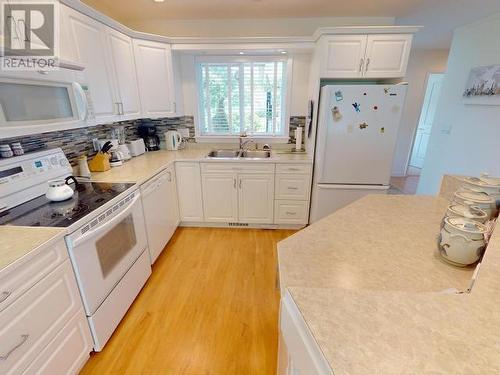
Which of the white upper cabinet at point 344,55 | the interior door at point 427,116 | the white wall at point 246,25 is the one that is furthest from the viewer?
the interior door at point 427,116

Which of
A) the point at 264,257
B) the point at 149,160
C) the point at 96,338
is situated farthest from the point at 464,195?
the point at 149,160

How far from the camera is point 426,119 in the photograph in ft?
17.1

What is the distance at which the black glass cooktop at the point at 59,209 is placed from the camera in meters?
1.32

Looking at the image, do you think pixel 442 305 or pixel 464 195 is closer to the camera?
pixel 442 305

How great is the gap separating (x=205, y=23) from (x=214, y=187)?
1.99 metres

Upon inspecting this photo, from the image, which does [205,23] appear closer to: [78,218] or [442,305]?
[78,218]

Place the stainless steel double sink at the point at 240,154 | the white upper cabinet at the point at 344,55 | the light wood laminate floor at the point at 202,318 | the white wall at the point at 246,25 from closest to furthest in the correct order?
the light wood laminate floor at the point at 202,318 → the white upper cabinet at the point at 344,55 → the white wall at the point at 246,25 → the stainless steel double sink at the point at 240,154

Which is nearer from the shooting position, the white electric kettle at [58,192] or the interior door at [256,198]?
the white electric kettle at [58,192]

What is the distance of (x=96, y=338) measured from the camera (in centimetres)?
151

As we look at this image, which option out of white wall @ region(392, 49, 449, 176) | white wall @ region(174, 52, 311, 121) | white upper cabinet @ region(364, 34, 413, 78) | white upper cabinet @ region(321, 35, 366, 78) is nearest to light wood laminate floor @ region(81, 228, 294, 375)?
white wall @ region(174, 52, 311, 121)

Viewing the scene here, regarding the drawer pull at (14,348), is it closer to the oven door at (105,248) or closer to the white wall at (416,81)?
the oven door at (105,248)

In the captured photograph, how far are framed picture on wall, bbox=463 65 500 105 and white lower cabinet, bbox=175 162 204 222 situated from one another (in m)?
3.38

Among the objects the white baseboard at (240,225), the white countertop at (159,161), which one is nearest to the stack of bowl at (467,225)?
the white countertop at (159,161)

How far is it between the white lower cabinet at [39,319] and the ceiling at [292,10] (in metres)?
2.61
